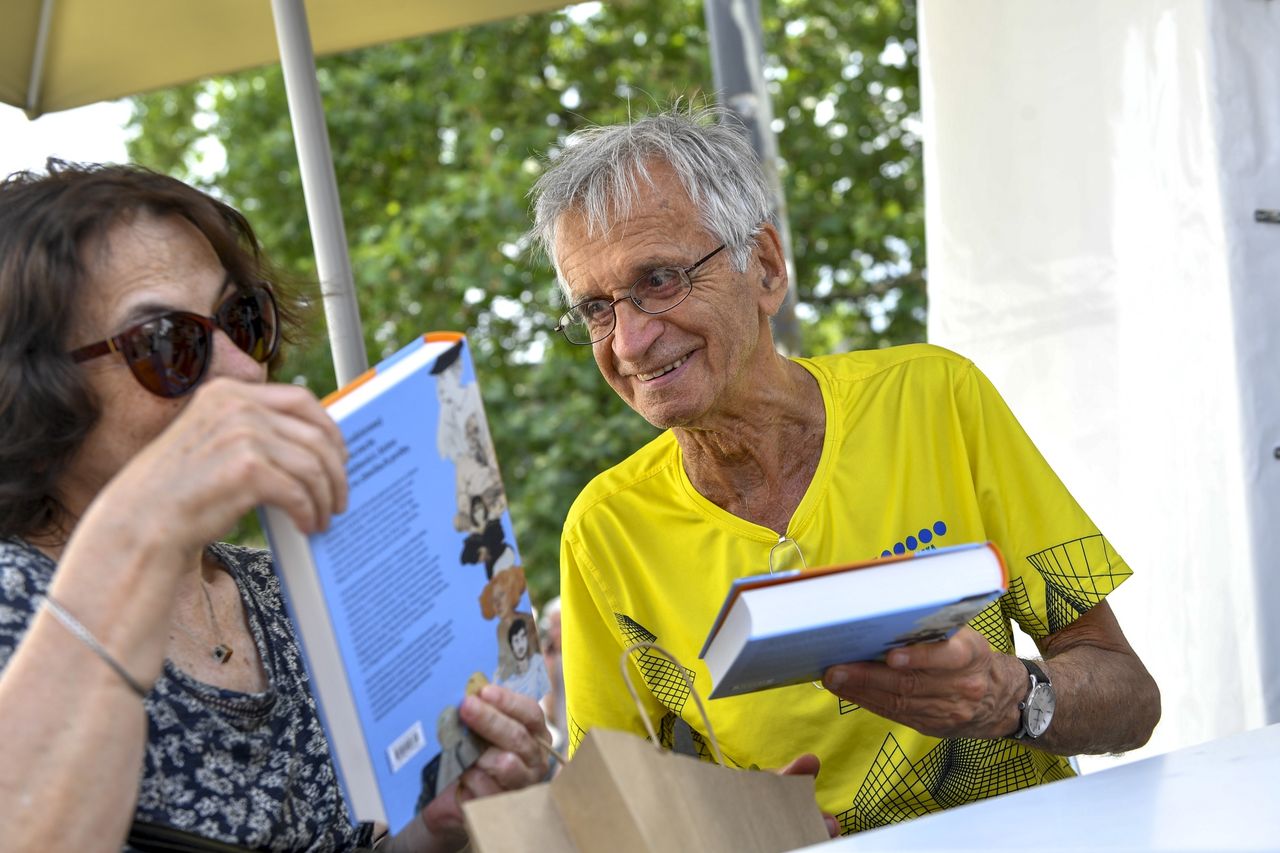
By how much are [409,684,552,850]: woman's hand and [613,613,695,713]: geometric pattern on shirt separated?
2.19ft

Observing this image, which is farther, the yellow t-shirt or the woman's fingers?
the yellow t-shirt

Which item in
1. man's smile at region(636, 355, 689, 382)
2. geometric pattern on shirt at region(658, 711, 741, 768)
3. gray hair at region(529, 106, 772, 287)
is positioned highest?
gray hair at region(529, 106, 772, 287)

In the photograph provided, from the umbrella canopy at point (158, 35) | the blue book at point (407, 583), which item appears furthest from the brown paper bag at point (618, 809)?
the umbrella canopy at point (158, 35)

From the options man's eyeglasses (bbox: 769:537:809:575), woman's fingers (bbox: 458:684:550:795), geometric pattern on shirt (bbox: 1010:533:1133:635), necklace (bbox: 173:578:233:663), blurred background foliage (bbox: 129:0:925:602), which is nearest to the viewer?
woman's fingers (bbox: 458:684:550:795)

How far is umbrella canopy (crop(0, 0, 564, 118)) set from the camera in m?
3.46

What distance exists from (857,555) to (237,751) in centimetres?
109

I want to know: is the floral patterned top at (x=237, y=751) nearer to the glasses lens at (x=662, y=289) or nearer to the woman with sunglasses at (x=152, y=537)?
the woman with sunglasses at (x=152, y=537)

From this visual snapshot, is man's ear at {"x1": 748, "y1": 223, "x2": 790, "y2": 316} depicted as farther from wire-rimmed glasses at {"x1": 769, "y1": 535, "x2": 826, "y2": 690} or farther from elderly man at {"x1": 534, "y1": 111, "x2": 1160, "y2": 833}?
wire-rimmed glasses at {"x1": 769, "y1": 535, "x2": 826, "y2": 690}

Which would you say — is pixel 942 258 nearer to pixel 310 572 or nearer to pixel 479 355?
pixel 310 572

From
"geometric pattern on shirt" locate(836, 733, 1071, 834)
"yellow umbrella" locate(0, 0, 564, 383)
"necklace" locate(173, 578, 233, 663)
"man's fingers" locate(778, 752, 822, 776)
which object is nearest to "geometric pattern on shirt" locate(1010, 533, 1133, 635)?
"geometric pattern on shirt" locate(836, 733, 1071, 834)

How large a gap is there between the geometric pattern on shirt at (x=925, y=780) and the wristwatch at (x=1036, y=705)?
32 centimetres

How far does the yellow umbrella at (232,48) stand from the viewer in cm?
321

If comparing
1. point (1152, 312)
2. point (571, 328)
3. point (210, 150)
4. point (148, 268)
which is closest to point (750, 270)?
point (571, 328)

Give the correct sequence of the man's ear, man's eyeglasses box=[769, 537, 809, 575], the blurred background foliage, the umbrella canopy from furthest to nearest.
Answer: the blurred background foliage < the umbrella canopy < the man's ear < man's eyeglasses box=[769, 537, 809, 575]
